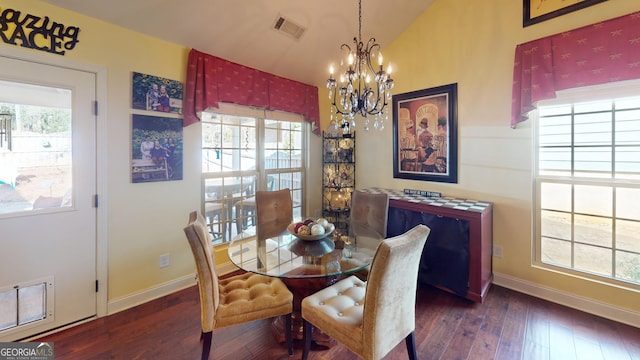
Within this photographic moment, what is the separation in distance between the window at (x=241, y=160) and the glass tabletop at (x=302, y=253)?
87 cm

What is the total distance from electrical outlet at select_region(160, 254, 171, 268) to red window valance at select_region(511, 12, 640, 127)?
12.2 ft

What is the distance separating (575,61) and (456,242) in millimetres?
1849

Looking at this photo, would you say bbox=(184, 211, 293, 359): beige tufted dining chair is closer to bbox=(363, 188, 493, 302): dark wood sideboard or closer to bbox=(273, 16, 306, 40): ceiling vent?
bbox=(363, 188, 493, 302): dark wood sideboard

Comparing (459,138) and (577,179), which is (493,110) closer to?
(459,138)

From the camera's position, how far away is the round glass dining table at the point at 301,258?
5.84 ft

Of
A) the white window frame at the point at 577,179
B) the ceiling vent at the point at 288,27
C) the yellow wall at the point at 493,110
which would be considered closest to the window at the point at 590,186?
the white window frame at the point at 577,179

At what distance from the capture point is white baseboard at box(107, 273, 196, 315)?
2.36 metres

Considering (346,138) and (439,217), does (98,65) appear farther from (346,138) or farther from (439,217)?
(439,217)

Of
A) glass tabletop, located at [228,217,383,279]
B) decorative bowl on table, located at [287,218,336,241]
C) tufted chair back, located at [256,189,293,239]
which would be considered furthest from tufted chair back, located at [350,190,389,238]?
tufted chair back, located at [256,189,293,239]

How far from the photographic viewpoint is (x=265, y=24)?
9.20 feet

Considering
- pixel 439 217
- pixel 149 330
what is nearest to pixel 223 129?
pixel 149 330

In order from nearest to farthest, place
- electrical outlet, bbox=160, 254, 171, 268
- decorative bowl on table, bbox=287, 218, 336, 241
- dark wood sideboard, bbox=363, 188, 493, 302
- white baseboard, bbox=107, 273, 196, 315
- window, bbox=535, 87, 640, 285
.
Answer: decorative bowl on table, bbox=287, 218, 336, 241 < window, bbox=535, 87, 640, 285 < white baseboard, bbox=107, 273, 196, 315 < dark wood sideboard, bbox=363, 188, 493, 302 < electrical outlet, bbox=160, 254, 171, 268

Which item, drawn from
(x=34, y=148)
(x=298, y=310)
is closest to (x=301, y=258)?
(x=298, y=310)

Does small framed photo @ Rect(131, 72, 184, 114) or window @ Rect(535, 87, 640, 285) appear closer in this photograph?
window @ Rect(535, 87, 640, 285)
